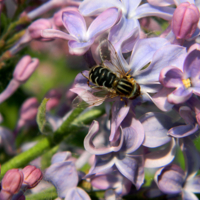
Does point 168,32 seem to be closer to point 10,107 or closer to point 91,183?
point 91,183

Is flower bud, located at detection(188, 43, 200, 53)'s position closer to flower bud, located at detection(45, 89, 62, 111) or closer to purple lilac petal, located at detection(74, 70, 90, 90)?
purple lilac petal, located at detection(74, 70, 90, 90)

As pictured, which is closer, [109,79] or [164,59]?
[164,59]

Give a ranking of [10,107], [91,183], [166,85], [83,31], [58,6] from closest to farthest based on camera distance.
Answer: [166,85]
[83,31]
[91,183]
[58,6]
[10,107]

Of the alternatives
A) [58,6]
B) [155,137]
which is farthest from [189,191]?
[58,6]

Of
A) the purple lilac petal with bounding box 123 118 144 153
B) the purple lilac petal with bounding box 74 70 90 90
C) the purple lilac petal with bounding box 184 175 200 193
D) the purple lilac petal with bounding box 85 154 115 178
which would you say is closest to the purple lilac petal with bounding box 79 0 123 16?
the purple lilac petal with bounding box 74 70 90 90

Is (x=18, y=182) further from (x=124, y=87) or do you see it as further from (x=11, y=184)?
(x=124, y=87)

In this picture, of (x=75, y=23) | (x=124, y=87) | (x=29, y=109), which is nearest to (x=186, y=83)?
(x=124, y=87)
